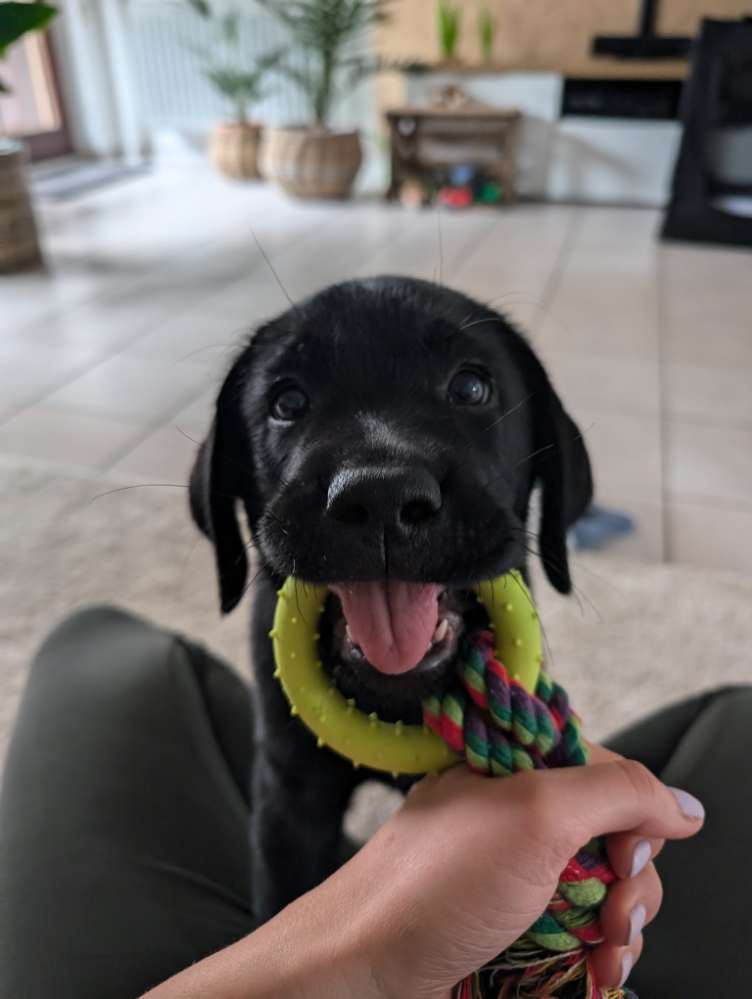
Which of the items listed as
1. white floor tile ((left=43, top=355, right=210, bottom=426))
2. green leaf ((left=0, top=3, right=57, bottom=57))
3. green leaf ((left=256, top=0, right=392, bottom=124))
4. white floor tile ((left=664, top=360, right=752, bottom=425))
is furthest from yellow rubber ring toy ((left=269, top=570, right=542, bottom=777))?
green leaf ((left=256, top=0, right=392, bottom=124))

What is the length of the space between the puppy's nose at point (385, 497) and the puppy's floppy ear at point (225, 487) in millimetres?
350

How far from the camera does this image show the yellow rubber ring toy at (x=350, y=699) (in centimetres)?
69

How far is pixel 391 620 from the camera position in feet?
2.39

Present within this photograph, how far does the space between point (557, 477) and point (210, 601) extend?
1053mm

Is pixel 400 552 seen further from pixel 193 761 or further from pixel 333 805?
pixel 193 761

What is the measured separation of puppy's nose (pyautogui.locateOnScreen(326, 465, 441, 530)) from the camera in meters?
0.64

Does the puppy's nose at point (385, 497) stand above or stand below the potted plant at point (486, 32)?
below

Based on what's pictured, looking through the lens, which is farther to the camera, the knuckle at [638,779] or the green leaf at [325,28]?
the green leaf at [325,28]

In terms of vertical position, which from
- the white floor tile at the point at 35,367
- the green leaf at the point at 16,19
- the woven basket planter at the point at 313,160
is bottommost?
the white floor tile at the point at 35,367

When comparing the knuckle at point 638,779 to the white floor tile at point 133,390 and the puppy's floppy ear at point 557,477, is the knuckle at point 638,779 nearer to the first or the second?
the puppy's floppy ear at point 557,477

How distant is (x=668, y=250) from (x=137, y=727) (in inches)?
169

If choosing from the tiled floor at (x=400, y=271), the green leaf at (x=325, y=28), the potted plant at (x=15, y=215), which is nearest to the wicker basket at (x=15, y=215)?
the potted plant at (x=15, y=215)

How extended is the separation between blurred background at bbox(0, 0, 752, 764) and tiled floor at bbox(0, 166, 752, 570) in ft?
0.05

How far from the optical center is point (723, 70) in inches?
175
